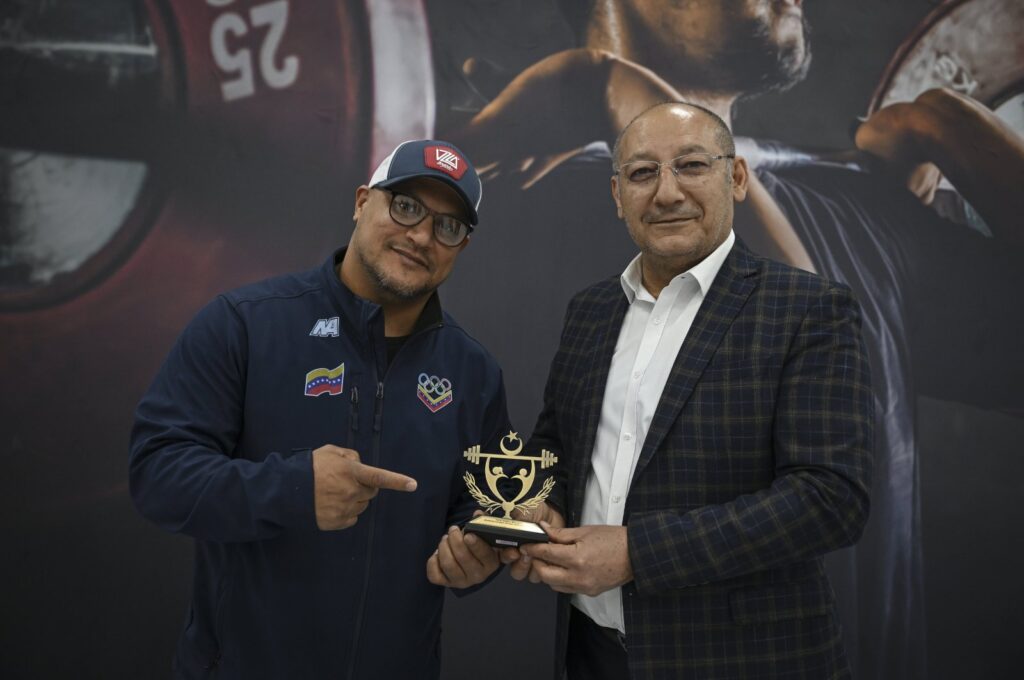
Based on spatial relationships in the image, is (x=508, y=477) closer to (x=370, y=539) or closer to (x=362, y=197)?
(x=370, y=539)

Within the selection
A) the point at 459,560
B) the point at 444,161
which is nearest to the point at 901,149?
the point at 444,161

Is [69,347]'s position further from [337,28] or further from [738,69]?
[738,69]

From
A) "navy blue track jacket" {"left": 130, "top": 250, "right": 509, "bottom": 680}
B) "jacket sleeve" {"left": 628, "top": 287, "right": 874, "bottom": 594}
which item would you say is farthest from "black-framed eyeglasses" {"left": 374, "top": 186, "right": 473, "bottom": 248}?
"jacket sleeve" {"left": 628, "top": 287, "right": 874, "bottom": 594}

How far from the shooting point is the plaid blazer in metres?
1.55

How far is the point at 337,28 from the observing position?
10.9 ft

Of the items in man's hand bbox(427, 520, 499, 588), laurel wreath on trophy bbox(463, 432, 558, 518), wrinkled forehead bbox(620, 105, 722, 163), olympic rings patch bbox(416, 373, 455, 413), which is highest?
wrinkled forehead bbox(620, 105, 722, 163)

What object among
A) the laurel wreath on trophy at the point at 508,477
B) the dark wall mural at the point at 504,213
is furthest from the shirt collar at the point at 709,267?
the dark wall mural at the point at 504,213

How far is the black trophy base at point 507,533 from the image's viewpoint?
1623 mm

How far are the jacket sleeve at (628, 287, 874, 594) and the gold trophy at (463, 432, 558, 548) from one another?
27 centimetres

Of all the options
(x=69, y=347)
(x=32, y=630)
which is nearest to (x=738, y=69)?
(x=69, y=347)

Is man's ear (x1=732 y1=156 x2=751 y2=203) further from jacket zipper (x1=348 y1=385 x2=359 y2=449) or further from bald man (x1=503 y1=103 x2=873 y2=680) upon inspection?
jacket zipper (x1=348 y1=385 x2=359 y2=449)

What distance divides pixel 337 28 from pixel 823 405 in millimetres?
2905

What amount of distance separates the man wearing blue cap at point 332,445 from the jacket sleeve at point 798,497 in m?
0.52

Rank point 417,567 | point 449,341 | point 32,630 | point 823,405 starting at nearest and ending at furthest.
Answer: point 823,405, point 417,567, point 449,341, point 32,630
